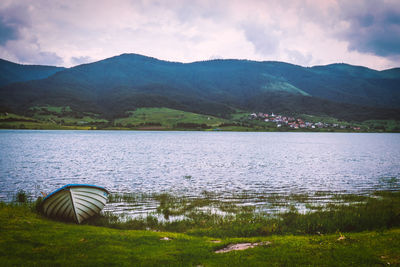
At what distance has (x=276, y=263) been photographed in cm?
1069

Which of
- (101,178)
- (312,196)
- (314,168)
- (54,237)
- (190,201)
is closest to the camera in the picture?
(54,237)

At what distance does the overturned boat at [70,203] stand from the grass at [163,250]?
3.25 metres

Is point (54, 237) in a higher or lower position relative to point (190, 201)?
higher

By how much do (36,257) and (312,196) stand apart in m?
27.4

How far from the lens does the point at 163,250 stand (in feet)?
41.0

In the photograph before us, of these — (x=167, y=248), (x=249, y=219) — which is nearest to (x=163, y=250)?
(x=167, y=248)

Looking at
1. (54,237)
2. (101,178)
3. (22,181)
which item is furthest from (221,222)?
(22,181)

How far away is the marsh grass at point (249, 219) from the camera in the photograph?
57.5 ft

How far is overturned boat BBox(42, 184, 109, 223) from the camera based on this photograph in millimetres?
18266

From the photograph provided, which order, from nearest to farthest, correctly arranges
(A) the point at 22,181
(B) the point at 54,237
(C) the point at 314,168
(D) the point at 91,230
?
(B) the point at 54,237
(D) the point at 91,230
(A) the point at 22,181
(C) the point at 314,168

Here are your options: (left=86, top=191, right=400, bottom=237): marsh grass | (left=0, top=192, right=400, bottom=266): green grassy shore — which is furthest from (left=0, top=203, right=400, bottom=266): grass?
(left=86, top=191, right=400, bottom=237): marsh grass

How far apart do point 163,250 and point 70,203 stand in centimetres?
915

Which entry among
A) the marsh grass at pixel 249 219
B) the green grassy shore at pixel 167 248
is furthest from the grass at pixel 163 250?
the marsh grass at pixel 249 219

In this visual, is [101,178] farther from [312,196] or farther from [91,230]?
[312,196]
